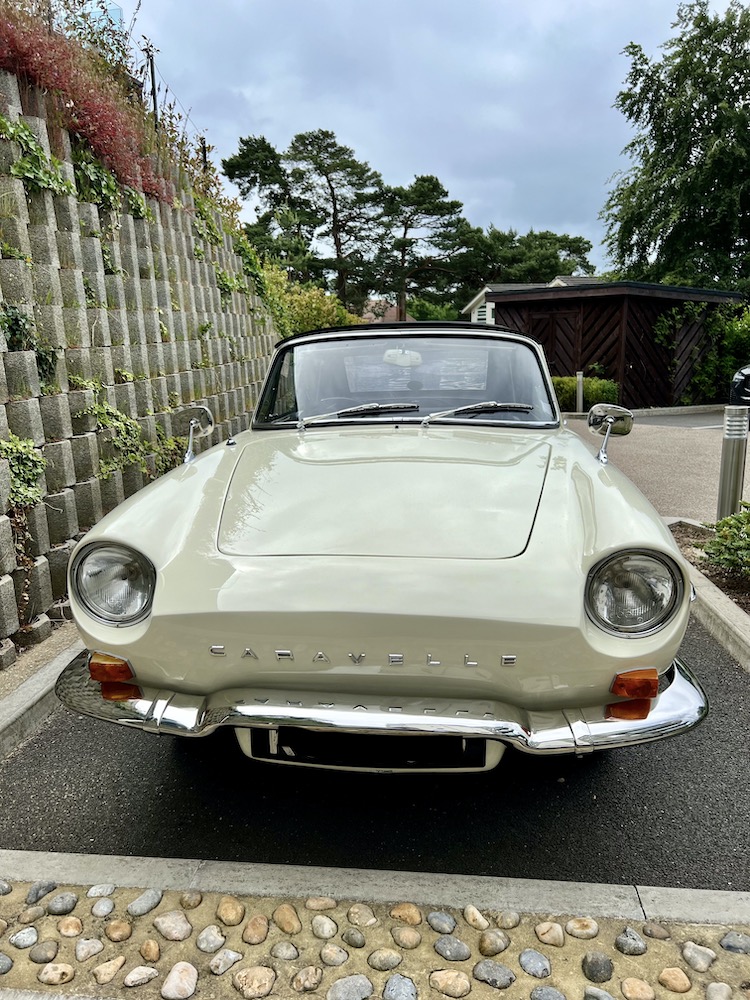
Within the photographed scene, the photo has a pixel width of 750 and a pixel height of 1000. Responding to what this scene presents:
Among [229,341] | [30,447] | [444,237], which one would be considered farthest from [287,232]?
[30,447]

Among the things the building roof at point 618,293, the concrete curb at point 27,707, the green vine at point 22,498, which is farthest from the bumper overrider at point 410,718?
the building roof at point 618,293

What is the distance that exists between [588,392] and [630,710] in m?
14.1

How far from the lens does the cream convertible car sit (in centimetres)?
177

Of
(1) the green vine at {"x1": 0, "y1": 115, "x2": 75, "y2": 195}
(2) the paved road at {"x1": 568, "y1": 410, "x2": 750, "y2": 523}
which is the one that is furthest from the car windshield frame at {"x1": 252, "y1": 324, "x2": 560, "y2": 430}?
(2) the paved road at {"x1": 568, "y1": 410, "x2": 750, "y2": 523}

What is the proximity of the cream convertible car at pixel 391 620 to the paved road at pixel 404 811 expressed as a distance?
1.25 feet

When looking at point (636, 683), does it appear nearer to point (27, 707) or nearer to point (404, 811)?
point (404, 811)

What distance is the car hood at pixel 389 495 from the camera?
1976 mm

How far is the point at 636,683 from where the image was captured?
1821 millimetres

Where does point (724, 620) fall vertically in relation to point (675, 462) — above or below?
above

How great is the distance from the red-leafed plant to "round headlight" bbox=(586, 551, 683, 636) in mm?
3901

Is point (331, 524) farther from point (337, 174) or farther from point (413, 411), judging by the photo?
point (337, 174)

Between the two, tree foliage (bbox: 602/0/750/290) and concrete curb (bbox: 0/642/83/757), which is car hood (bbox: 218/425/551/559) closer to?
concrete curb (bbox: 0/642/83/757)

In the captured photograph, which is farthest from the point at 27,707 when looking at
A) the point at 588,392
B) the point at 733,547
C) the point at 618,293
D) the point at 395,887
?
the point at 618,293

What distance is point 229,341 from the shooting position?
7.63 m
